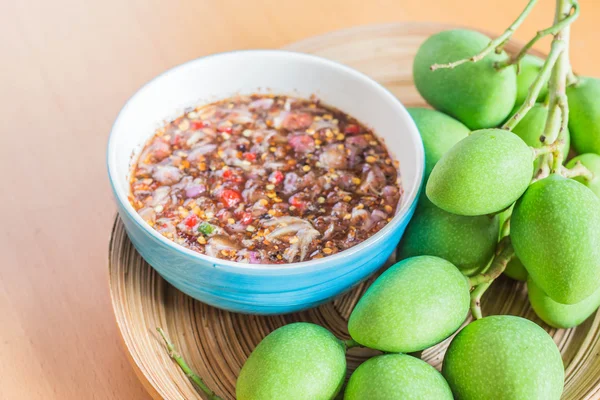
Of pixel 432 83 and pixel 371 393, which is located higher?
pixel 432 83

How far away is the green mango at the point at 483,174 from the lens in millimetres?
846

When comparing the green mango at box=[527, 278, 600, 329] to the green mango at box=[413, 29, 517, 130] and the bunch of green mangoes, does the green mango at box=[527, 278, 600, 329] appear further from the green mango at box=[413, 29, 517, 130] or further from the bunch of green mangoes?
the green mango at box=[413, 29, 517, 130]

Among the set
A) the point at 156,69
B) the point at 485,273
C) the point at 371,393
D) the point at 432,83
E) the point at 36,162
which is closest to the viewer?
the point at 371,393

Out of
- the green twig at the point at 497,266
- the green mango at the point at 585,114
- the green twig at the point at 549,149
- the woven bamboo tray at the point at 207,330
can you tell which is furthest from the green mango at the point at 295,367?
the green mango at the point at 585,114

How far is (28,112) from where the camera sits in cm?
128

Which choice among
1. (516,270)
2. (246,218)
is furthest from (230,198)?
(516,270)

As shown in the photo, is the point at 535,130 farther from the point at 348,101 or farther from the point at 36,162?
the point at 36,162

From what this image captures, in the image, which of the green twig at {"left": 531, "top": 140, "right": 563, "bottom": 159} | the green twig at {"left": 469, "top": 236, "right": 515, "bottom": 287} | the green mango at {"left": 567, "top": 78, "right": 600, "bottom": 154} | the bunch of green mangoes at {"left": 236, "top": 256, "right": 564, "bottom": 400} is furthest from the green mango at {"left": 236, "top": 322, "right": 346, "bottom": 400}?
the green mango at {"left": 567, "top": 78, "right": 600, "bottom": 154}

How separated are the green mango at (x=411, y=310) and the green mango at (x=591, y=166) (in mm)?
252

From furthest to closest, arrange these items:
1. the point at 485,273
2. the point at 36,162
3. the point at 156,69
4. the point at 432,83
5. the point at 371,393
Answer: the point at 156,69 → the point at 36,162 → the point at 432,83 → the point at 485,273 → the point at 371,393

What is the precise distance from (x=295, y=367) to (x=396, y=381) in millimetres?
115

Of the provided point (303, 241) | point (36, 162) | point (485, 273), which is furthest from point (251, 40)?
point (485, 273)

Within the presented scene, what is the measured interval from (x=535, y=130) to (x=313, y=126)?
336mm

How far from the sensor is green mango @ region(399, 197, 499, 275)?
0.94 meters
